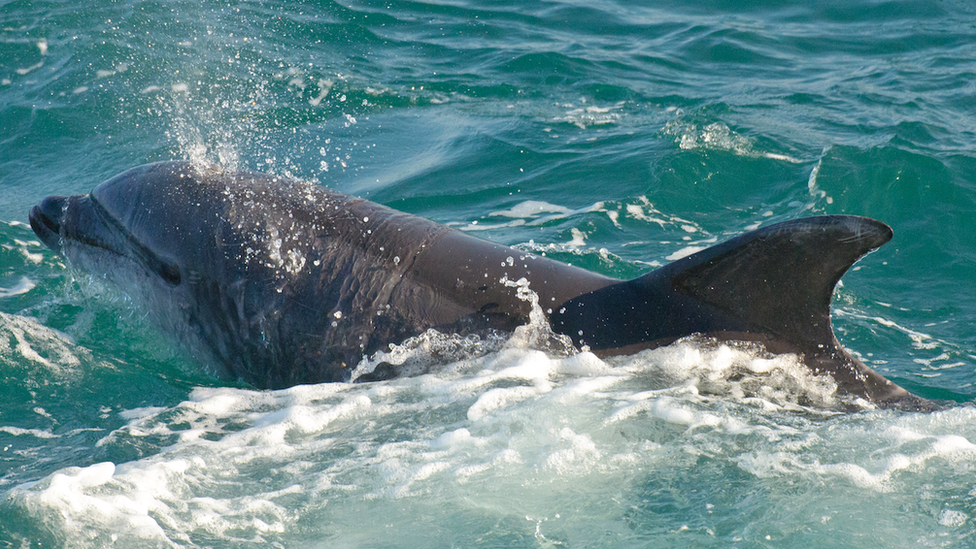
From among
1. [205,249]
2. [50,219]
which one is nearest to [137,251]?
[205,249]

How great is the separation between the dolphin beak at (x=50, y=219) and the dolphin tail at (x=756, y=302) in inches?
165

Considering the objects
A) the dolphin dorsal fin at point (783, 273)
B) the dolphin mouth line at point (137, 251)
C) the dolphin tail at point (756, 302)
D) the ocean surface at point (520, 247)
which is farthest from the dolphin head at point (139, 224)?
the dolphin dorsal fin at point (783, 273)

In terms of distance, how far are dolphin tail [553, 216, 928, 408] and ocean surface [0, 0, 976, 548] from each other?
144 mm

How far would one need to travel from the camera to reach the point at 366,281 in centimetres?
606

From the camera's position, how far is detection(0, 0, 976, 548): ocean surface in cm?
459

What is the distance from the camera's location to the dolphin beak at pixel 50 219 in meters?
7.29

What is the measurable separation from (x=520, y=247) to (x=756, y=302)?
4079mm

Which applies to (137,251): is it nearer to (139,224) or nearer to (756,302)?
(139,224)

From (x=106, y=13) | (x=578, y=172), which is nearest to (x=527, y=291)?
(x=578, y=172)

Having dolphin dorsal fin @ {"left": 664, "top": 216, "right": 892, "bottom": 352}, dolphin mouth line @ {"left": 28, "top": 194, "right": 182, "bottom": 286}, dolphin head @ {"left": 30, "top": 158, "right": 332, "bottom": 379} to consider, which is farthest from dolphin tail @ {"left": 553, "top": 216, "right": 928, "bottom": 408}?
dolphin mouth line @ {"left": 28, "top": 194, "right": 182, "bottom": 286}

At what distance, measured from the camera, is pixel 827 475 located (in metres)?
4.73

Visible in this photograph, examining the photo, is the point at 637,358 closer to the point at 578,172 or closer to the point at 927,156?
the point at 578,172

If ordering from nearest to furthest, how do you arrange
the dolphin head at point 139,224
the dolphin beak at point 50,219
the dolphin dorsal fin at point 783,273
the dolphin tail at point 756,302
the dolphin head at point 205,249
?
the dolphin dorsal fin at point 783,273
the dolphin tail at point 756,302
the dolphin head at point 205,249
the dolphin head at point 139,224
the dolphin beak at point 50,219

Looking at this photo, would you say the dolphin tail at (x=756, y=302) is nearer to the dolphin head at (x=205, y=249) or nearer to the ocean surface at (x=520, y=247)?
the ocean surface at (x=520, y=247)
